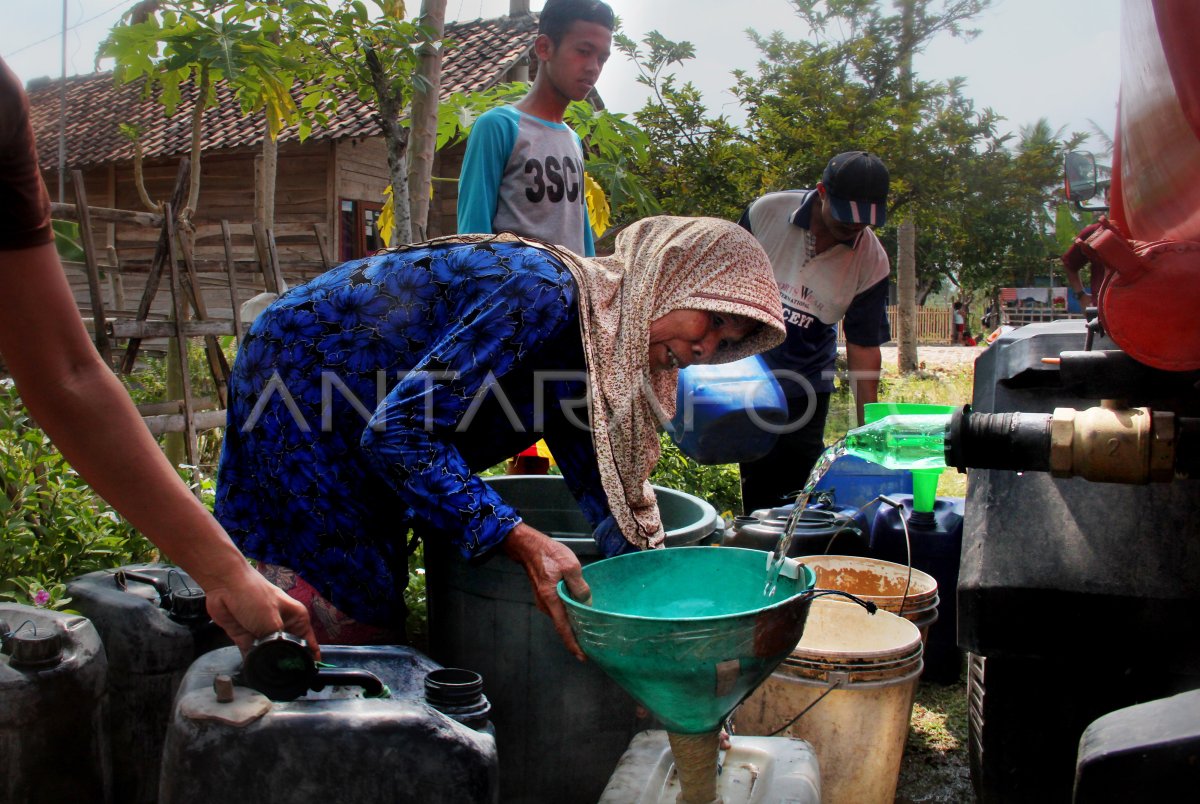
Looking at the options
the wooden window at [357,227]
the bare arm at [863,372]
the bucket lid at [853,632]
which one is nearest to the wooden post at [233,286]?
the bare arm at [863,372]

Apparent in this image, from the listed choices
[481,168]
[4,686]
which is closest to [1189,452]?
[4,686]

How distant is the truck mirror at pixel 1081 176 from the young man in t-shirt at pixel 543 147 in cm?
172

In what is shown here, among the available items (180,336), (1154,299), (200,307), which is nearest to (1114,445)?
(1154,299)

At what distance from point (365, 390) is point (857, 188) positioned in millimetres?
2413

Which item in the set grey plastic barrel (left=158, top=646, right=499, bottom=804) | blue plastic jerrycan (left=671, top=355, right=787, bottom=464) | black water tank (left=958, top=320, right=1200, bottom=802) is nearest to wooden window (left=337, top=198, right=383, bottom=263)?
blue plastic jerrycan (left=671, top=355, right=787, bottom=464)

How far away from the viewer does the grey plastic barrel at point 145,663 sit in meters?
2.24

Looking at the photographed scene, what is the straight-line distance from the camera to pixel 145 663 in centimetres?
223

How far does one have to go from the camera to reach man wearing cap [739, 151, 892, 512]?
4.09 metres

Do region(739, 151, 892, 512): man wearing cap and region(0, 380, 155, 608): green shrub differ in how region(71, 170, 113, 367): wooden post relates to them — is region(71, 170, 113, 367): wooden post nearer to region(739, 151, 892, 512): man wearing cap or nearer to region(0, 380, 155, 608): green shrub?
region(0, 380, 155, 608): green shrub

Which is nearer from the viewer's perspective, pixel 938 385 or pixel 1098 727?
pixel 1098 727

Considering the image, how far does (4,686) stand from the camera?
193 cm

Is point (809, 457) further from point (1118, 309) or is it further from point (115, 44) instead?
point (115, 44)

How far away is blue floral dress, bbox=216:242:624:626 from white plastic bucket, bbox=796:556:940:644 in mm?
1012

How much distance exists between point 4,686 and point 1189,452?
210 centimetres
